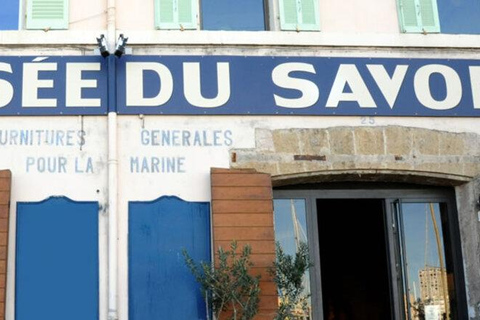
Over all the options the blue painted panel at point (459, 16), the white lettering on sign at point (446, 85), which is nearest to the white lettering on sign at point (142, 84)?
the white lettering on sign at point (446, 85)

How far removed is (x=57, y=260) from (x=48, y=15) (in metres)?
2.32

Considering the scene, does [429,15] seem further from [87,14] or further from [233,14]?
[87,14]

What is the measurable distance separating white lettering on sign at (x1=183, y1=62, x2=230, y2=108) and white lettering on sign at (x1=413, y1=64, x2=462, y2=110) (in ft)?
5.99

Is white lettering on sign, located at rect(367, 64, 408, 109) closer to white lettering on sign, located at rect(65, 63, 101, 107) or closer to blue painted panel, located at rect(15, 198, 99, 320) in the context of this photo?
white lettering on sign, located at rect(65, 63, 101, 107)

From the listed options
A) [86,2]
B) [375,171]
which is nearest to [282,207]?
[375,171]

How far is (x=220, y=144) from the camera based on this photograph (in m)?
7.52

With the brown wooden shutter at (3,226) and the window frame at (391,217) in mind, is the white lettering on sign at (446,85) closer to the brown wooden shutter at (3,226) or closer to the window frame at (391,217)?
the window frame at (391,217)

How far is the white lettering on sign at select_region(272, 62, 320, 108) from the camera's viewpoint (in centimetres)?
769

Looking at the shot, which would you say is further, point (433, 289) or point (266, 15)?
point (266, 15)

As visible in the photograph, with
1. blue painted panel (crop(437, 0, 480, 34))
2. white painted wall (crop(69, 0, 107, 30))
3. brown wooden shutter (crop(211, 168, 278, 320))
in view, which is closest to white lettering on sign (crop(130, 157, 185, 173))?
brown wooden shutter (crop(211, 168, 278, 320))

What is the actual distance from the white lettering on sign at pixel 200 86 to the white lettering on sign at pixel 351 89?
982mm

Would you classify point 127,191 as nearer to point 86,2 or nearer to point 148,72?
point 148,72

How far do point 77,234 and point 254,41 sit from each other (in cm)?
243

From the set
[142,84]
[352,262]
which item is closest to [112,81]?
[142,84]
